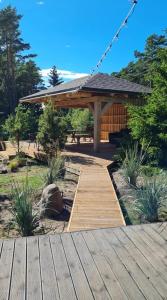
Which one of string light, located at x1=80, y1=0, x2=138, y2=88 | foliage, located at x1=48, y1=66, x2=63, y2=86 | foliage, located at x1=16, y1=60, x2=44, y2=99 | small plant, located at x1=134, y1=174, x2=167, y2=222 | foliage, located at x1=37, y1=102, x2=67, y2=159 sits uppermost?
foliage, located at x1=48, y1=66, x2=63, y2=86

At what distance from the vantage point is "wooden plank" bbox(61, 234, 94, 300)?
2.38 metres

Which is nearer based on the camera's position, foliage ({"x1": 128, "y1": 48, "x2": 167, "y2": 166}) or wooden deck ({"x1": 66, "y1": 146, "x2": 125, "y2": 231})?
wooden deck ({"x1": 66, "y1": 146, "x2": 125, "y2": 231})

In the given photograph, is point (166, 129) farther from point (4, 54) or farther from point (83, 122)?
point (4, 54)

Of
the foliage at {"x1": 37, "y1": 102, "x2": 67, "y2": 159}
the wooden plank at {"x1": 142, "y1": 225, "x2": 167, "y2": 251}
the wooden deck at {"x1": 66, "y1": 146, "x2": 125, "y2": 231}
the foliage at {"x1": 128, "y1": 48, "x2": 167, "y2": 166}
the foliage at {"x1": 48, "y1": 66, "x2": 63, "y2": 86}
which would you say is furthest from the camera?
the foliage at {"x1": 48, "y1": 66, "x2": 63, "y2": 86}

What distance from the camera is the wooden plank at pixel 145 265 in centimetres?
246

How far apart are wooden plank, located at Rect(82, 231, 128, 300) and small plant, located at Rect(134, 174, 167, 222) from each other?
1.24 m

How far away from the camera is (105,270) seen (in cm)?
271

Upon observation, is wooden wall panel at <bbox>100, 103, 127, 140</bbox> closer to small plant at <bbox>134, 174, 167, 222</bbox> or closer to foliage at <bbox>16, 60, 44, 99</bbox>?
small plant at <bbox>134, 174, 167, 222</bbox>

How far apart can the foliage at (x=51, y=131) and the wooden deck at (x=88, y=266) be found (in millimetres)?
6373

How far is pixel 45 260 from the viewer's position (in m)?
2.92

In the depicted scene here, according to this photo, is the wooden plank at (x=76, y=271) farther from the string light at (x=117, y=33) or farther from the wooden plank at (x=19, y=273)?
the string light at (x=117, y=33)

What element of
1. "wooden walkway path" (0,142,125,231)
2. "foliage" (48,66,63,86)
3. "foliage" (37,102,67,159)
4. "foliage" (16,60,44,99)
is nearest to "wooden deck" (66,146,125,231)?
"wooden walkway path" (0,142,125,231)

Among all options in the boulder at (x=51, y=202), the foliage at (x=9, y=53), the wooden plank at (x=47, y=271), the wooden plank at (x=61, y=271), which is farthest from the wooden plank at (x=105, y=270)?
the foliage at (x=9, y=53)

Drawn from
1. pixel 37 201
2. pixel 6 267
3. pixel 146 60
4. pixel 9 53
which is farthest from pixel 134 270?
pixel 9 53
